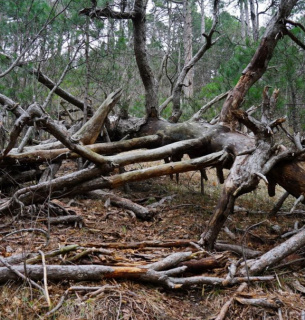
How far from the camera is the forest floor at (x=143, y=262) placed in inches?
100

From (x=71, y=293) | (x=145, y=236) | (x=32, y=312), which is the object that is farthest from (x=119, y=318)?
(x=145, y=236)

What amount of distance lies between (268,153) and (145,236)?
1.93 m

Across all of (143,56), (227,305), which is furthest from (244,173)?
(143,56)

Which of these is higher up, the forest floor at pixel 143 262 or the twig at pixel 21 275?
the twig at pixel 21 275

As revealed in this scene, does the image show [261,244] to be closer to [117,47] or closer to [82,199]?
[82,199]

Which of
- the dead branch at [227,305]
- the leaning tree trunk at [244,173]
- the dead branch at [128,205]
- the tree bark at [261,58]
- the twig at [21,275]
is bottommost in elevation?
the dead branch at [128,205]

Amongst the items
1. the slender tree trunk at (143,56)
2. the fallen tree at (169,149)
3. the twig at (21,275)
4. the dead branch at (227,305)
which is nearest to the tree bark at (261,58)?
the fallen tree at (169,149)

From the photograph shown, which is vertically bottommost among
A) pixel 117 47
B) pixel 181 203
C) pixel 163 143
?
pixel 181 203

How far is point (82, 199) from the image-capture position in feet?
18.7

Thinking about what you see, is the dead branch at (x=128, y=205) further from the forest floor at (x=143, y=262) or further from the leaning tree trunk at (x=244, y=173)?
the leaning tree trunk at (x=244, y=173)

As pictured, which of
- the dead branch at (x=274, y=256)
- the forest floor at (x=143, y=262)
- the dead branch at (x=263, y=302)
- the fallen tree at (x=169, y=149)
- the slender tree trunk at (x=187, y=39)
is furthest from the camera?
the slender tree trunk at (x=187, y=39)

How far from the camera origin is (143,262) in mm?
3254

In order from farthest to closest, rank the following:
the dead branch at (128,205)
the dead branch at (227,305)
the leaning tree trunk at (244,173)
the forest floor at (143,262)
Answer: the dead branch at (128,205) < the leaning tree trunk at (244,173) < the dead branch at (227,305) < the forest floor at (143,262)

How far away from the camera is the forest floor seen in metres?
2.55
